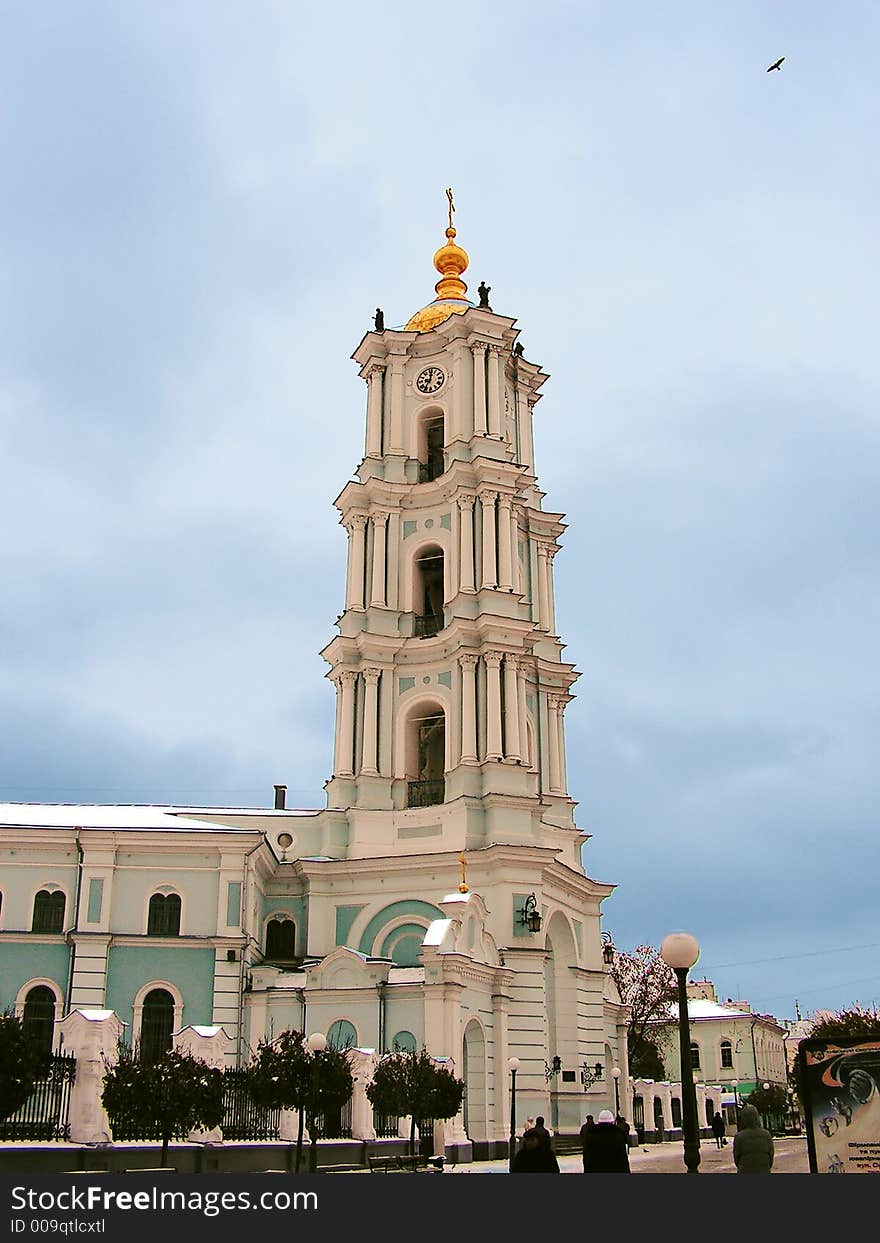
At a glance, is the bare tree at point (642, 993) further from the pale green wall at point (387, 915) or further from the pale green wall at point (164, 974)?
the pale green wall at point (164, 974)

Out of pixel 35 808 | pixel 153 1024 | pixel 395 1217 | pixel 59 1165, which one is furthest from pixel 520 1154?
pixel 35 808

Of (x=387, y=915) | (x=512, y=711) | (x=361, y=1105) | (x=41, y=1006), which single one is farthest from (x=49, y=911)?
(x=512, y=711)

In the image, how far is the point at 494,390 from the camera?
54250 millimetres

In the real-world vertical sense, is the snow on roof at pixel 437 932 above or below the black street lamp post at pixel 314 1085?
above

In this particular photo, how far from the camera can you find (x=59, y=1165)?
73.7 ft

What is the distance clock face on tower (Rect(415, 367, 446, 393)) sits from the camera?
55625mm

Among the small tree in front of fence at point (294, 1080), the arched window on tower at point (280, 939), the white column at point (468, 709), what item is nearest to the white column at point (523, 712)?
the white column at point (468, 709)

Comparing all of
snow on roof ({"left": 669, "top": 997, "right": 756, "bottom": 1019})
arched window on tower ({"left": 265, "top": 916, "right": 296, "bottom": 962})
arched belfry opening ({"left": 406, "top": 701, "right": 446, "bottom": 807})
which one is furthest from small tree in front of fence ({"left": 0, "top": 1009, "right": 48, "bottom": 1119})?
snow on roof ({"left": 669, "top": 997, "right": 756, "bottom": 1019})

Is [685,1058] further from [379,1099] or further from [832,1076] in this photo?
[379,1099]

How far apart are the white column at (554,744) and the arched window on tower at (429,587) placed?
568 centimetres

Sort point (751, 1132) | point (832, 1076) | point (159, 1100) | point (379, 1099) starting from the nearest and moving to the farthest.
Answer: point (751, 1132) < point (832, 1076) < point (159, 1100) < point (379, 1099)

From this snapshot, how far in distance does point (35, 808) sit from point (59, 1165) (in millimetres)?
28167

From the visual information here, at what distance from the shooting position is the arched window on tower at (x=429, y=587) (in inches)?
2078

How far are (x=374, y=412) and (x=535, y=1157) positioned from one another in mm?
44606
